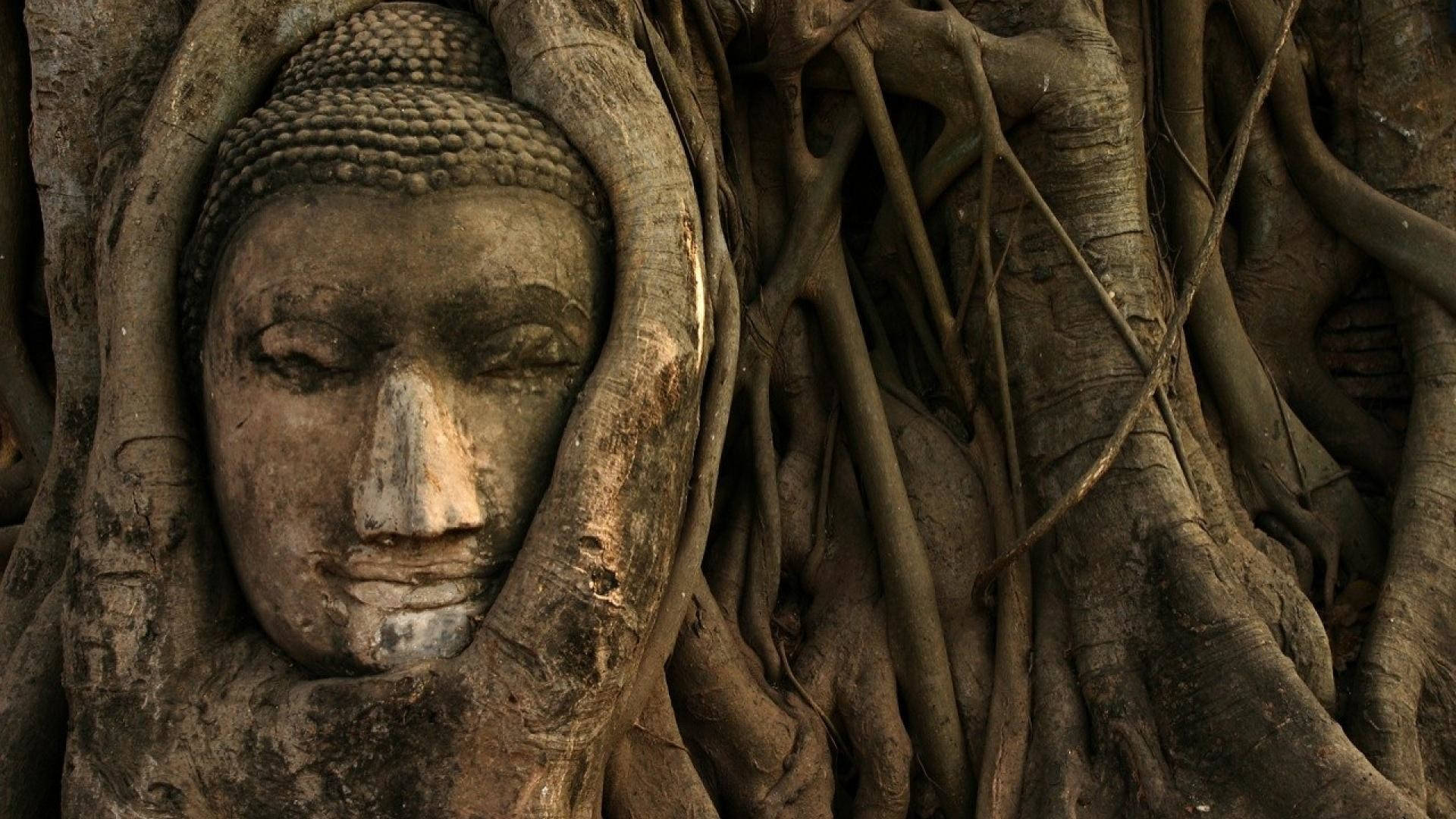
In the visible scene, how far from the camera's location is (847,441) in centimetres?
331

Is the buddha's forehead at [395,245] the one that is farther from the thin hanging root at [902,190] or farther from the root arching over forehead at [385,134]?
the thin hanging root at [902,190]

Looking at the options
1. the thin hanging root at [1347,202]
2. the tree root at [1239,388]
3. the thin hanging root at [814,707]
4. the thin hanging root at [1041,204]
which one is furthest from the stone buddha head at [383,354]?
the thin hanging root at [1347,202]

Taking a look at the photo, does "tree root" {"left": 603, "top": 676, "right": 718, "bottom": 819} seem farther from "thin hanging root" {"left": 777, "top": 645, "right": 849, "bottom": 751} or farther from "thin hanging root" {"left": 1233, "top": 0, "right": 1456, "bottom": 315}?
"thin hanging root" {"left": 1233, "top": 0, "right": 1456, "bottom": 315}

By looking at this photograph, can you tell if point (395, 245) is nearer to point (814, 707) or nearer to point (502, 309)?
point (502, 309)

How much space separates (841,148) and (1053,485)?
1027mm

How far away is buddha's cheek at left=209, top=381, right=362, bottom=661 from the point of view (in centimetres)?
237

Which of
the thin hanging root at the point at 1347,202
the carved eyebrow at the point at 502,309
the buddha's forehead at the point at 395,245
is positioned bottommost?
the carved eyebrow at the point at 502,309

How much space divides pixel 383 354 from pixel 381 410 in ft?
0.37

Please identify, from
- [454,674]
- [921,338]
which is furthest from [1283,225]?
[454,674]

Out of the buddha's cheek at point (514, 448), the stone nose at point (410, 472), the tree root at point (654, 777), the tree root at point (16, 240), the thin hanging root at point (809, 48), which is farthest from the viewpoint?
the tree root at point (16, 240)

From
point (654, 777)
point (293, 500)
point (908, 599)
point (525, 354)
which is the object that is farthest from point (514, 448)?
point (908, 599)

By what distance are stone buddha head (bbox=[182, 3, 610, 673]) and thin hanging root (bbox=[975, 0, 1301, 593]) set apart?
1129 millimetres

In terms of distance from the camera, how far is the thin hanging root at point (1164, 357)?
292 centimetres

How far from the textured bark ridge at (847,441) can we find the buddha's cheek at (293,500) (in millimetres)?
30
